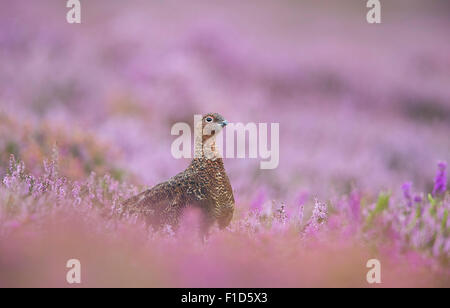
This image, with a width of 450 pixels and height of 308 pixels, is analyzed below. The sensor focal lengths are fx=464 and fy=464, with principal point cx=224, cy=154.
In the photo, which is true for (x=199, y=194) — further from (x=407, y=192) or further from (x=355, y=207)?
(x=407, y=192)

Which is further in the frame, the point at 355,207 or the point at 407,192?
the point at 355,207

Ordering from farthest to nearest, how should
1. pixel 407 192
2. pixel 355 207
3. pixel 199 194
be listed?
pixel 355 207, pixel 407 192, pixel 199 194

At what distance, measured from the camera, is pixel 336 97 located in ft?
35.4

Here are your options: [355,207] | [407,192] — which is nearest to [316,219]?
[355,207]

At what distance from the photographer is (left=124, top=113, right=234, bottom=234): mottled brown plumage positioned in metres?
2.88

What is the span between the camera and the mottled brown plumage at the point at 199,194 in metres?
2.88

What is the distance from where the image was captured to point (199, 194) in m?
2.91

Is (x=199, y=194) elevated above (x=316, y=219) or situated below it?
above

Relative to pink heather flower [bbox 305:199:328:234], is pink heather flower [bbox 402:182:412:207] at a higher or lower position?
higher

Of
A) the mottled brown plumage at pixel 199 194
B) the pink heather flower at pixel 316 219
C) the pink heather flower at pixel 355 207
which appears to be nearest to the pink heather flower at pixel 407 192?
the pink heather flower at pixel 355 207

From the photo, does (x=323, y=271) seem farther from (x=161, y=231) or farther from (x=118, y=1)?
(x=118, y=1)

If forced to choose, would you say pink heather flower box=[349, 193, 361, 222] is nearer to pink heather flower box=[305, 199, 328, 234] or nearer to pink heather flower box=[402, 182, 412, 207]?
pink heather flower box=[402, 182, 412, 207]

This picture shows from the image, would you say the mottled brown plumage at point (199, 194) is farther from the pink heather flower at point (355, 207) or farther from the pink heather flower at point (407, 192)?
the pink heather flower at point (407, 192)

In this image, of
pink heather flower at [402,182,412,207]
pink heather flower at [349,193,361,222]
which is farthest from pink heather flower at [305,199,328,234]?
pink heather flower at [402,182,412,207]
